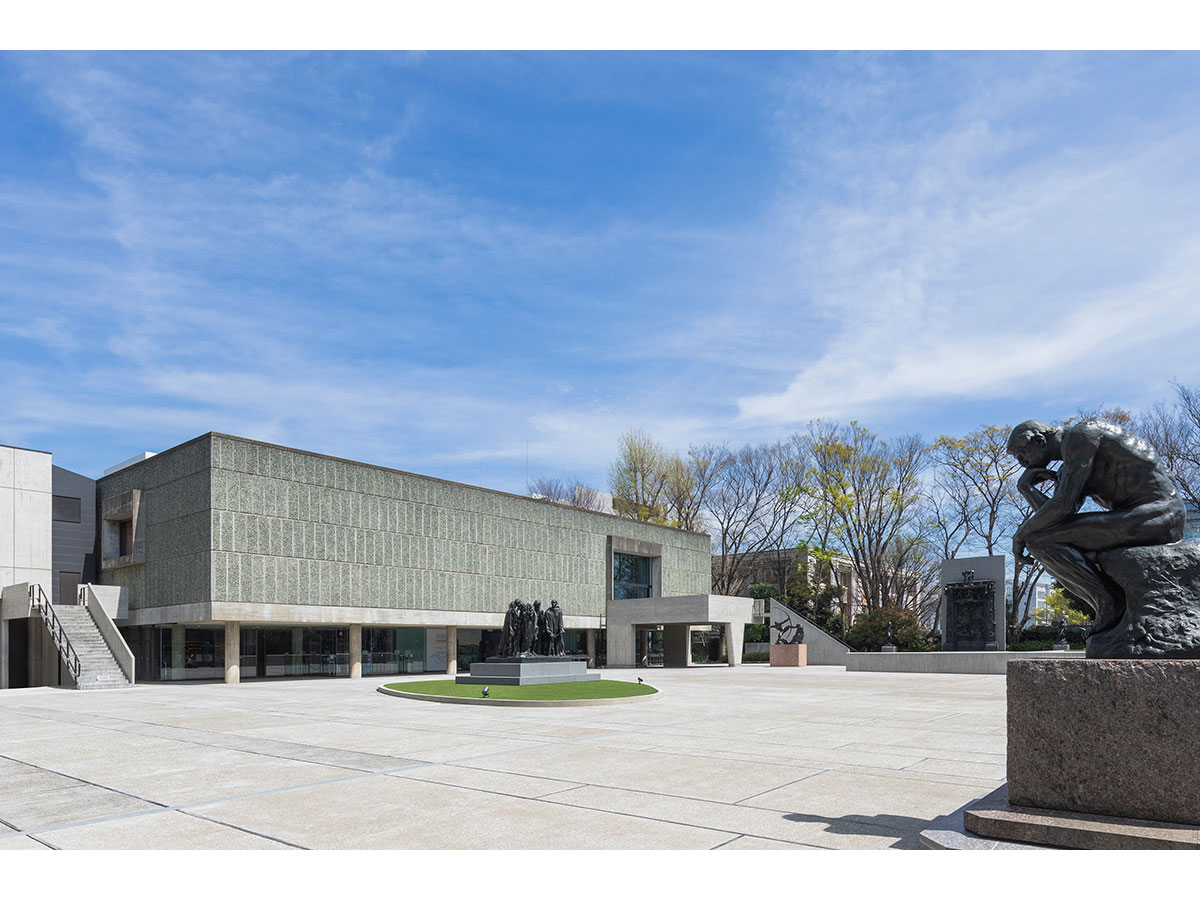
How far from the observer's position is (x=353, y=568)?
39688 millimetres

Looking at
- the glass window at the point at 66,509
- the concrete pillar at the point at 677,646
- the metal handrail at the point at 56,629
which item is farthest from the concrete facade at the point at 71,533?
the concrete pillar at the point at 677,646

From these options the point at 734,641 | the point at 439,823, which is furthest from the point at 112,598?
the point at 439,823

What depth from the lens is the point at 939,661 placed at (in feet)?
125

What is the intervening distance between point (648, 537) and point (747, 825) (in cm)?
4895

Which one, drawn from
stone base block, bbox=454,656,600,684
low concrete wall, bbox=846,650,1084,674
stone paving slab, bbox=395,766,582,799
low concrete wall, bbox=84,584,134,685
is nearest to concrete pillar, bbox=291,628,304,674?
low concrete wall, bbox=84,584,134,685

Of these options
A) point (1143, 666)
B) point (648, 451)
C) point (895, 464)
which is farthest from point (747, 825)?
point (648, 451)

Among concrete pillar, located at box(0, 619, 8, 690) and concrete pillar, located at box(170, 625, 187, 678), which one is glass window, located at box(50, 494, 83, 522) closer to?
concrete pillar, located at box(0, 619, 8, 690)

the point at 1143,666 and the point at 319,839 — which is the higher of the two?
the point at 1143,666

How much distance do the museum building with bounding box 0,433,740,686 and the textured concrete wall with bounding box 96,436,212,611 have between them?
91mm

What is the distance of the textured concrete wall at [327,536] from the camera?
35531mm

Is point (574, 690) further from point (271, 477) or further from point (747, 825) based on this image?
point (271, 477)

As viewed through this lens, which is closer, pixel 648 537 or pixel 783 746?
pixel 783 746

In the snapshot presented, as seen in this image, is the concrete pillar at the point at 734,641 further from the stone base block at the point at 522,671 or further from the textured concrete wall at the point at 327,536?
the stone base block at the point at 522,671
